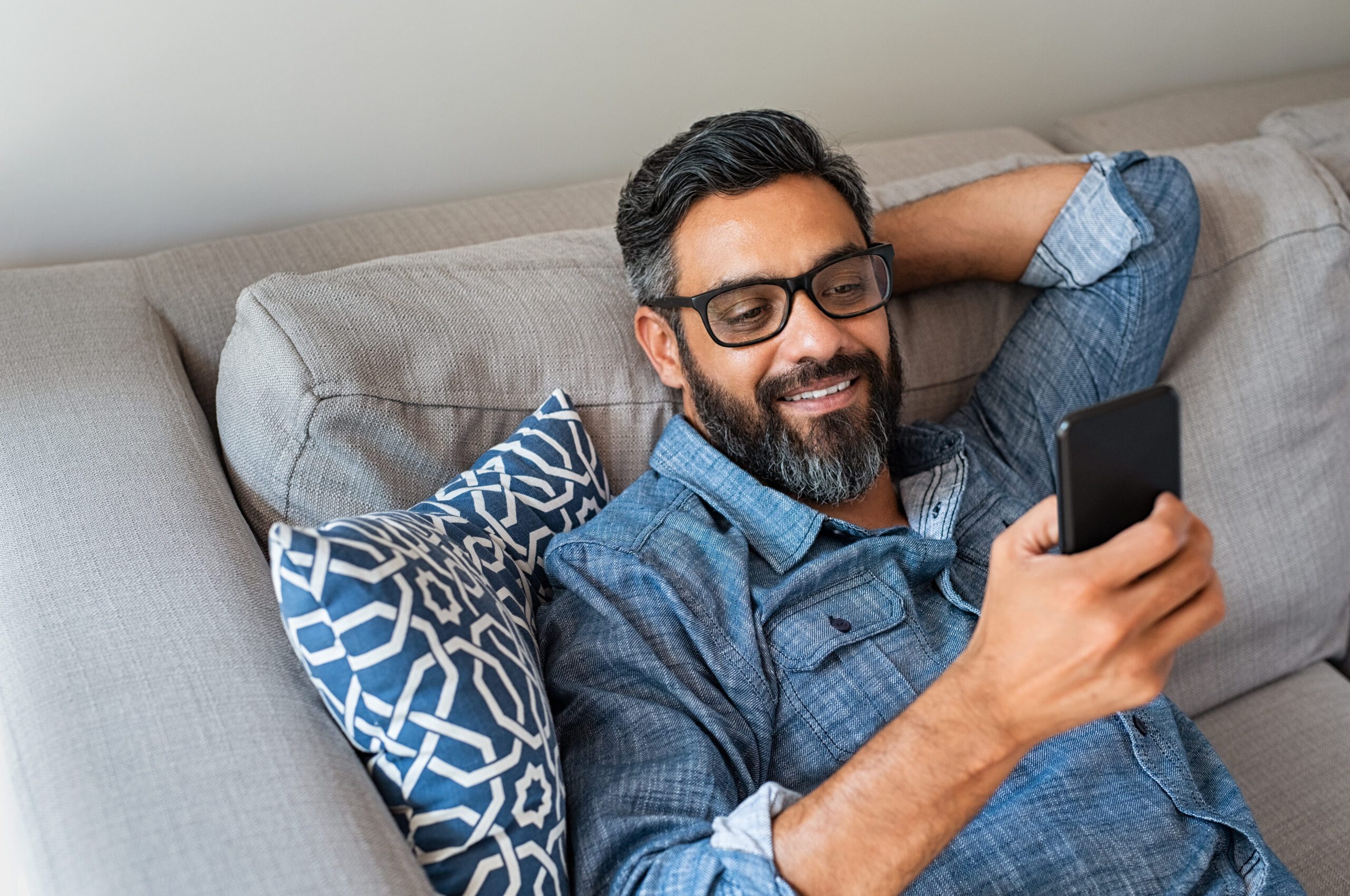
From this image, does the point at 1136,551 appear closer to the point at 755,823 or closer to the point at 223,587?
the point at 755,823

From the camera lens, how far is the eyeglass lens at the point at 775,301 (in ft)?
4.46

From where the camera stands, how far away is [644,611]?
3.95 ft

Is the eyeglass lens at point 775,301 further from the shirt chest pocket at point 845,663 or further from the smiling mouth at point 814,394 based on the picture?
the shirt chest pocket at point 845,663

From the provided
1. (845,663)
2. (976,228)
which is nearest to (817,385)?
(845,663)

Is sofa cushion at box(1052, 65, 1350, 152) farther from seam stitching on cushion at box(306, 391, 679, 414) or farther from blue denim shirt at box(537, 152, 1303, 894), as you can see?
seam stitching on cushion at box(306, 391, 679, 414)

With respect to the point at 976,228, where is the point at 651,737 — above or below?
below

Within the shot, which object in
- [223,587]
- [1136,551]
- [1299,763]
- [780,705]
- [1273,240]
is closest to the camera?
[1136,551]

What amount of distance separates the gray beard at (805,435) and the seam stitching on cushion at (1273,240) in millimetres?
646

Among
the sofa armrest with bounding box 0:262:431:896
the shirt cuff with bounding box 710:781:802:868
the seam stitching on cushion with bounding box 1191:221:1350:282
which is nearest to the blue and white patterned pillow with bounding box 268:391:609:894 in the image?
the sofa armrest with bounding box 0:262:431:896

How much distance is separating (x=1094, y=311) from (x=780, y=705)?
2.55ft

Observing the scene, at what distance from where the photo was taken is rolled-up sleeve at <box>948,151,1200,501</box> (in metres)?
1.58

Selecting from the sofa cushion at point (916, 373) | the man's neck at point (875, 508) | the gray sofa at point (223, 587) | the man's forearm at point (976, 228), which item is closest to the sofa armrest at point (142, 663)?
the gray sofa at point (223, 587)

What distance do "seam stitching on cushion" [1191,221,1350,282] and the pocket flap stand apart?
0.81 meters

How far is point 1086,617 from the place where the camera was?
887mm
